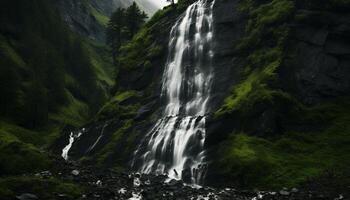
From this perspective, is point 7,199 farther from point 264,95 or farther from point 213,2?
point 213,2

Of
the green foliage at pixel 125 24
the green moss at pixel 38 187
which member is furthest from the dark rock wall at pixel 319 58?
the green foliage at pixel 125 24

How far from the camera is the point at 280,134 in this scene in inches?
2008

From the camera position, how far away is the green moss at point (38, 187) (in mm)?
36188

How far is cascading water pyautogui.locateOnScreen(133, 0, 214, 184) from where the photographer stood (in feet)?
171

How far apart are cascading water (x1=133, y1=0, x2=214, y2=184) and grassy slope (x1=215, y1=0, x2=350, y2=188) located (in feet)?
11.6

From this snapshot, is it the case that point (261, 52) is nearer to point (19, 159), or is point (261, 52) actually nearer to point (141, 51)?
point (141, 51)

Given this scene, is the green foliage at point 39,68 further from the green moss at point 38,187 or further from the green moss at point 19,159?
the green moss at point 38,187

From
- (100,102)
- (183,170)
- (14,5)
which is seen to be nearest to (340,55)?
(183,170)

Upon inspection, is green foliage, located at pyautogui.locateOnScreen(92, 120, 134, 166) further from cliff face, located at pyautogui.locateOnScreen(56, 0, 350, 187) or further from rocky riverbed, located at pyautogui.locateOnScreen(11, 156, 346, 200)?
rocky riverbed, located at pyautogui.locateOnScreen(11, 156, 346, 200)

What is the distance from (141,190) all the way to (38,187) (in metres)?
8.32

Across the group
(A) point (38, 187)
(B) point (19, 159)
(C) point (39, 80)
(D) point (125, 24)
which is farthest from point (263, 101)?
(D) point (125, 24)

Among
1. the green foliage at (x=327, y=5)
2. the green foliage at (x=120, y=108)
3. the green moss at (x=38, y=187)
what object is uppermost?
the green foliage at (x=327, y=5)

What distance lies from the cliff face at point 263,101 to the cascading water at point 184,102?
51.8 inches

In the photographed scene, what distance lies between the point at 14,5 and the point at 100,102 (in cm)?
2471
